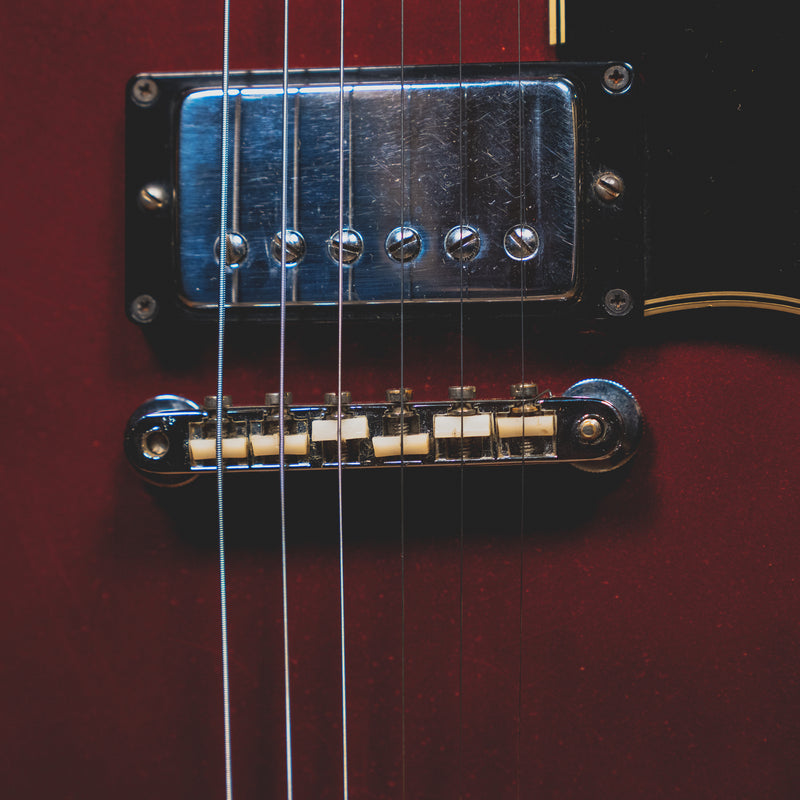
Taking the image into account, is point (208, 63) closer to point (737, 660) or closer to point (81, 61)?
point (81, 61)

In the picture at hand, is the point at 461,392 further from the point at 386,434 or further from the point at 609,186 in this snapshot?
the point at 609,186

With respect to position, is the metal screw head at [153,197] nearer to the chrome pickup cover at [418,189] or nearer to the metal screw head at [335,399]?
the chrome pickup cover at [418,189]

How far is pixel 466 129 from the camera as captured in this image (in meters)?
0.42

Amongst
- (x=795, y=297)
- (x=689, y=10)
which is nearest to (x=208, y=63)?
(x=689, y=10)

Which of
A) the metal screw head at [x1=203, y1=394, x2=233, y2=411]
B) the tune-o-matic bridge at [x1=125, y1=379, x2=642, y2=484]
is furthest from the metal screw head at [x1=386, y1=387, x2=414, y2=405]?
the metal screw head at [x1=203, y1=394, x2=233, y2=411]

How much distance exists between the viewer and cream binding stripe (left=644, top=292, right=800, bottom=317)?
0.42 m

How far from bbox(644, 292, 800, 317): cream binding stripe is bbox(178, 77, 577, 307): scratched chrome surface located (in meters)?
0.06

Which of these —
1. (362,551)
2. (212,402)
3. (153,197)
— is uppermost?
(153,197)

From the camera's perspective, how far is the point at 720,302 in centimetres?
43

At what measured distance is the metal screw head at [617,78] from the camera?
0.42 meters

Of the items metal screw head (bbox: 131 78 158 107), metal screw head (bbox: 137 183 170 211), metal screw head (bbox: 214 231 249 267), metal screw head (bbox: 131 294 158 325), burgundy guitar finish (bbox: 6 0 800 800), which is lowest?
burgundy guitar finish (bbox: 6 0 800 800)

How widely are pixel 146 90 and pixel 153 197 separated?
0.23 ft

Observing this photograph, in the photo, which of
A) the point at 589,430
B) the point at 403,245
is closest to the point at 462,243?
the point at 403,245

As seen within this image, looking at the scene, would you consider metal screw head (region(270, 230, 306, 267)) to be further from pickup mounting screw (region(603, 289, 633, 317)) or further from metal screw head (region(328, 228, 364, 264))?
pickup mounting screw (region(603, 289, 633, 317))
